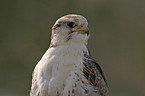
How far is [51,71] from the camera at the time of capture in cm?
323

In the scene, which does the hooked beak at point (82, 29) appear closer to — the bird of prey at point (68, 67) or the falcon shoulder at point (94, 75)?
the bird of prey at point (68, 67)

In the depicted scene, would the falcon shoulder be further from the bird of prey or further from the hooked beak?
the hooked beak

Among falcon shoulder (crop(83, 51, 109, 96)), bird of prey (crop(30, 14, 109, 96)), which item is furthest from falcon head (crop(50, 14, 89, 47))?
falcon shoulder (crop(83, 51, 109, 96))

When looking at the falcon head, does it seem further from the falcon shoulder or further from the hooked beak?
the falcon shoulder

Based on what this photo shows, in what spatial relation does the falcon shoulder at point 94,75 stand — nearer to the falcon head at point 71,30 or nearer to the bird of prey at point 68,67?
the bird of prey at point 68,67

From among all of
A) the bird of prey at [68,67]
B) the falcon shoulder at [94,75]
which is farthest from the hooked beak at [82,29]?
→ the falcon shoulder at [94,75]

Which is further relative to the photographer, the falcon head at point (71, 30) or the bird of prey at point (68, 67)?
the falcon head at point (71, 30)

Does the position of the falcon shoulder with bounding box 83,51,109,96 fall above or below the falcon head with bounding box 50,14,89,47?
below

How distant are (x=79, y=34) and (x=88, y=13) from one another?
7.76 m

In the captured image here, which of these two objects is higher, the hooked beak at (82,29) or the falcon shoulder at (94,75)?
the hooked beak at (82,29)

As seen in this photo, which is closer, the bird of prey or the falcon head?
the bird of prey

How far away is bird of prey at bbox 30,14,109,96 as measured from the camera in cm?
316

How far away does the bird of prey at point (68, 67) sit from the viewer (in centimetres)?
316

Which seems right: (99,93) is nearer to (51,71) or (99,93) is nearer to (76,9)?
(51,71)
